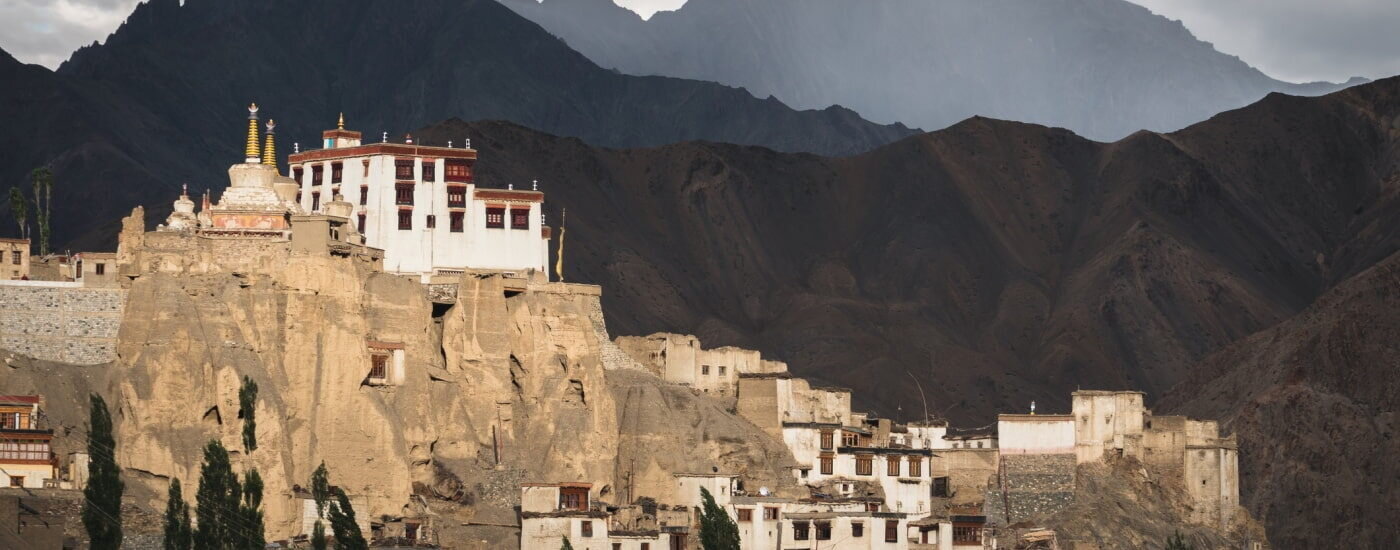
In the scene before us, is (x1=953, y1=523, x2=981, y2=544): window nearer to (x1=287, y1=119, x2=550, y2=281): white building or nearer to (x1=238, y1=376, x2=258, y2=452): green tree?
(x1=287, y1=119, x2=550, y2=281): white building

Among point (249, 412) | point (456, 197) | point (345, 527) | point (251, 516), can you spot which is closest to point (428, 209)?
point (456, 197)

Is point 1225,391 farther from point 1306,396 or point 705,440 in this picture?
point 705,440

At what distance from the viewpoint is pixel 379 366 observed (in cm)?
10306

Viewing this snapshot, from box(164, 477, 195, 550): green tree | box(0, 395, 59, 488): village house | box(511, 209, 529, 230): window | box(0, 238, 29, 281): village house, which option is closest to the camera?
box(0, 395, 59, 488): village house

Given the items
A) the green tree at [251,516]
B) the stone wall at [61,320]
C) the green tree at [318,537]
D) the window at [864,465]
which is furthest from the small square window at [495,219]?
the green tree at [318,537]

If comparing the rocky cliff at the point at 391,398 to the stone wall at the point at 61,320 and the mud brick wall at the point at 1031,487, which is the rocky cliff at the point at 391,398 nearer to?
the stone wall at the point at 61,320

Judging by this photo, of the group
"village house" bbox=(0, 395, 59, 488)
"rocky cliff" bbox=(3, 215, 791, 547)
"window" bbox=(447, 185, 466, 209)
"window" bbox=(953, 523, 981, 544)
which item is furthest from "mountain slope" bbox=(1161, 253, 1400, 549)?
"village house" bbox=(0, 395, 59, 488)

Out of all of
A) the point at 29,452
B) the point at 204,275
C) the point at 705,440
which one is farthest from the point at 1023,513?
the point at 29,452

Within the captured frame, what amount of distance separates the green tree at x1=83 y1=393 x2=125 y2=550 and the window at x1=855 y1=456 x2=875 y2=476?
35.8m

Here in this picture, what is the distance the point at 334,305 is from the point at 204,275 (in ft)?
17.2

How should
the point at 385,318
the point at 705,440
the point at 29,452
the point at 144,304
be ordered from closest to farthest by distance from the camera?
1. the point at 29,452
2. the point at 144,304
3. the point at 385,318
4. the point at 705,440

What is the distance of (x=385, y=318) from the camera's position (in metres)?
104

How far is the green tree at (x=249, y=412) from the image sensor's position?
313 feet

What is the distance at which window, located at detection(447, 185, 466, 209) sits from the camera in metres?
115
